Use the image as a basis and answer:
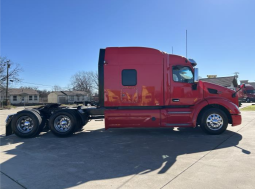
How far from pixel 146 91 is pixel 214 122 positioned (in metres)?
2.74

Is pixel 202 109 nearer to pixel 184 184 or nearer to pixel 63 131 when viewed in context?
pixel 184 184

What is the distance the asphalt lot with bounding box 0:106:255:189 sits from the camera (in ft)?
11.3

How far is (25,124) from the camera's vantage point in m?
7.38

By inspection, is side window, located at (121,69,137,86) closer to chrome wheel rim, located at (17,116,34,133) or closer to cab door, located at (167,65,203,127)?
cab door, located at (167,65,203,127)

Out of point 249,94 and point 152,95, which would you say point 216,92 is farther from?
point 249,94

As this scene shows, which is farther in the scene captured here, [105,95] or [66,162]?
[105,95]

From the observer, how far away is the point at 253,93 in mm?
35469

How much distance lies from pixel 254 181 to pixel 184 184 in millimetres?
1251

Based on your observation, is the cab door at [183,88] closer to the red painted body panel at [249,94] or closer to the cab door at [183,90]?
the cab door at [183,90]

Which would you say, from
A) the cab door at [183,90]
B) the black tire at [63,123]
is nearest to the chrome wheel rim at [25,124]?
the black tire at [63,123]

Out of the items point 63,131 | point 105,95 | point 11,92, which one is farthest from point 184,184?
point 11,92

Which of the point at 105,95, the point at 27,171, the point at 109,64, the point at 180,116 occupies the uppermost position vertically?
the point at 109,64

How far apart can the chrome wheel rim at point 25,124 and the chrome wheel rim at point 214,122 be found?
263 inches

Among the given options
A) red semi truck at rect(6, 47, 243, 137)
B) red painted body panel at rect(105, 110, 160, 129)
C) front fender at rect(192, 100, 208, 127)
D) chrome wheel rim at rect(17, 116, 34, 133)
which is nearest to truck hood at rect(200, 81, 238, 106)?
red semi truck at rect(6, 47, 243, 137)
